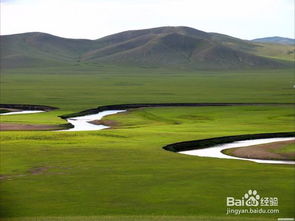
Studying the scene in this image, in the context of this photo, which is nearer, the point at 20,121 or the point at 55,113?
the point at 20,121

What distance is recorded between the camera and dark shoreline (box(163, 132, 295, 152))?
58.3 meters

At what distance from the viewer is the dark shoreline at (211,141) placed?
58344 millimetres

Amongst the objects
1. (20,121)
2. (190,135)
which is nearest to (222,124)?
(190,135)

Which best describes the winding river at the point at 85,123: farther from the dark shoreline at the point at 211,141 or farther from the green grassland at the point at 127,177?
the dark shoreline at the point at 211,141

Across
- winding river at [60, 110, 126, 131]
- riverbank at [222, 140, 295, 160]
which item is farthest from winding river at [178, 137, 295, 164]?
winding river at [60, 110, 126, 131]

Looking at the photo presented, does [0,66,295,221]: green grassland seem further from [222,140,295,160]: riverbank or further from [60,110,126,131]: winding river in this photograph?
[60,110,126,131]: winding river

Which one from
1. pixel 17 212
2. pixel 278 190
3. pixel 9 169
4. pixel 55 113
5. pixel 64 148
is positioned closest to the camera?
pixel 17 212

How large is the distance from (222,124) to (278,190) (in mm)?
43893

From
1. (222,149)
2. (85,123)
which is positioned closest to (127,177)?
(222,149)

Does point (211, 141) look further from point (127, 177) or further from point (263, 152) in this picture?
point (127, 177)

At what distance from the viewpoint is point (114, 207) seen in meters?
32.8

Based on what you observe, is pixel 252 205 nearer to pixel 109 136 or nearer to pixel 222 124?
pixel 109 136

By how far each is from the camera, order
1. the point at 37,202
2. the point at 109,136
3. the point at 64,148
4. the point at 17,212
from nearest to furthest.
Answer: the point at 17,212
the point at 37,202
the point at 64,148
the point at 109,136

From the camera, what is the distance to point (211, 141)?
205 ft
